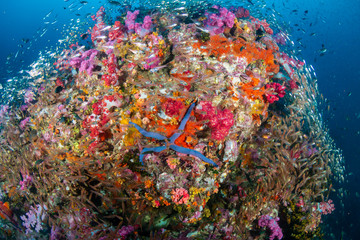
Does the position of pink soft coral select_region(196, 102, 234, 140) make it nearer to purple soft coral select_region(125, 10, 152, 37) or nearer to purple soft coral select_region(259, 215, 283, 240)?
purple soft coral select_region(259, 215, 283, 240)

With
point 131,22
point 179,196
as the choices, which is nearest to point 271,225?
point 179,196

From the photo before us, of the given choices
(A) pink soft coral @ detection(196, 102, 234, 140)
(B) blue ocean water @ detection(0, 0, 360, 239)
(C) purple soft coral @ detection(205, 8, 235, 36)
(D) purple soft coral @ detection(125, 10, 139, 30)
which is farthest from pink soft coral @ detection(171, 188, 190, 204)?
(B) blue ocean water @ detection(0, 0, 360, 239)

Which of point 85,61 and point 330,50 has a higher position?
point 85,61

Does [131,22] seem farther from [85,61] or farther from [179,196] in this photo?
[179,196]

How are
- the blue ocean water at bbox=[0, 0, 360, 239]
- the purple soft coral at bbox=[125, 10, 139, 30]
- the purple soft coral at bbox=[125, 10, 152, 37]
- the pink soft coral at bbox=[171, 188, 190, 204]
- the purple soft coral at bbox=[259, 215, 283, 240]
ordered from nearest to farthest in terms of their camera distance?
the pink soft coral at bbox=[171, 188, 190, 204] → the purple soft coral at bbox=[259, 215, 283, 240] → the purple soft coral at bbox=[125, 10, 152, 37] → the purple soft coral at bbox=[125, 10, 139, 30] → the blue ocean water at bbox=[0, 0, 360, 239]

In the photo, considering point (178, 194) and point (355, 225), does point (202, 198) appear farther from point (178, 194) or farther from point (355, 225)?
point (355, 225)

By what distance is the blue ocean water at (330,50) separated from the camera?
30766 mm

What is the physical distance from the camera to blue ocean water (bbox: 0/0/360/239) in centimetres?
3077

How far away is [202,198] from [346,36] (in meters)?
102

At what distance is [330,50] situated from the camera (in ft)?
204

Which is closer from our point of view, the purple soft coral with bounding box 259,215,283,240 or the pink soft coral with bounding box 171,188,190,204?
the pink soft coral with bounding box 171,188,190,204

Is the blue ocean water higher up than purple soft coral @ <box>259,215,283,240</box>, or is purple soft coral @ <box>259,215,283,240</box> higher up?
purple soft coral @ <box>259,215,283,240</box>

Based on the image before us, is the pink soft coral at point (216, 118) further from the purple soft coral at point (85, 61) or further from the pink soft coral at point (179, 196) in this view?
the purple soft coral at point (85, 61)

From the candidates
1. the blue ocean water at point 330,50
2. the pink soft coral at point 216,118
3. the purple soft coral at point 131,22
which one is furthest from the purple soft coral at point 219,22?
the blue ocean water at point 330,50
